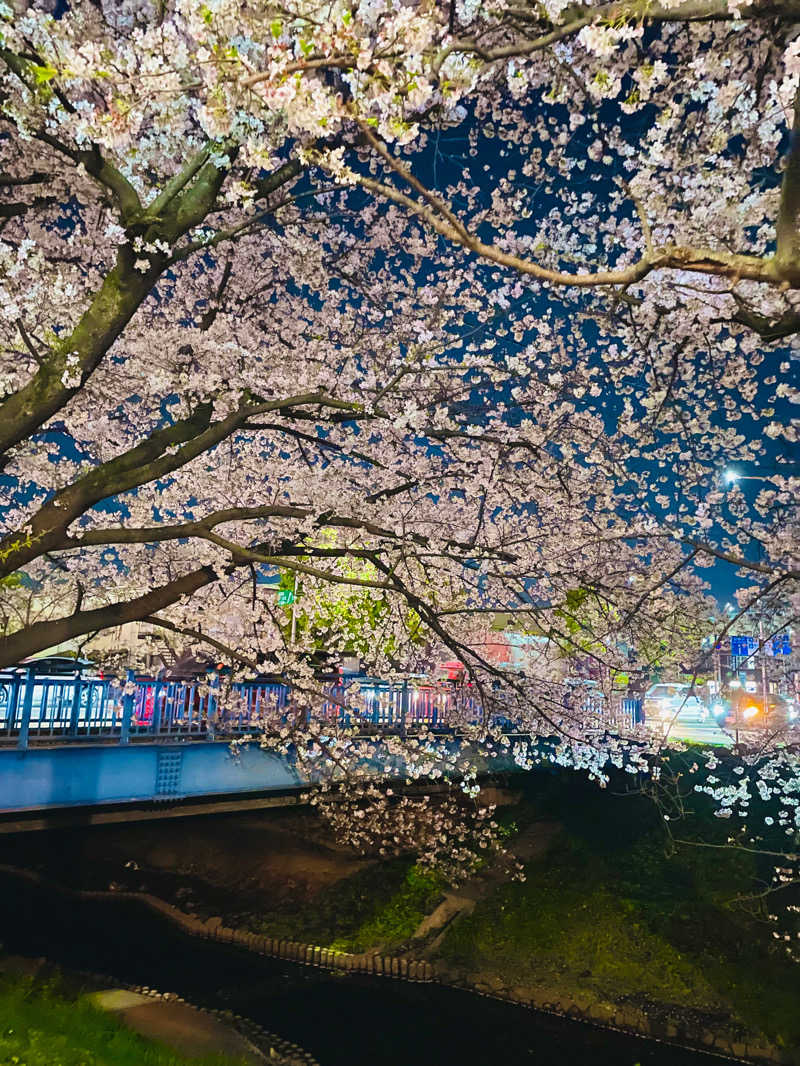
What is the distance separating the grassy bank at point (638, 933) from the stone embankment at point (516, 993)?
0.31 m

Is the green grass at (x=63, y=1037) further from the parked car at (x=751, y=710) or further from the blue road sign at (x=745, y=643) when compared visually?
the parked car at (x=751, y=710)

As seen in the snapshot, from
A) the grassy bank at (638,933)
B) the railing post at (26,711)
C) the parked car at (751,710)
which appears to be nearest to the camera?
the railing post at (26,711)

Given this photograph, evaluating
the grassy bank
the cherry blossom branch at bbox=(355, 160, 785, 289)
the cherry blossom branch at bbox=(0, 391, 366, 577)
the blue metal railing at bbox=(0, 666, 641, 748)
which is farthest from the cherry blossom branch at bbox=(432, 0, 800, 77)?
the grassy bank

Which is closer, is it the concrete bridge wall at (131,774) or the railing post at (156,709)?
the concrete bridge wall at (131,774)

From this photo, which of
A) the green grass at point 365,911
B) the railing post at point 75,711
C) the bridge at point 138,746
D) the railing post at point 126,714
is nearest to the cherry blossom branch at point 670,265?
the bridge at point 138,746

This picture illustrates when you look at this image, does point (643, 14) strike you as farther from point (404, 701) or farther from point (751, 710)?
point (751, 710)

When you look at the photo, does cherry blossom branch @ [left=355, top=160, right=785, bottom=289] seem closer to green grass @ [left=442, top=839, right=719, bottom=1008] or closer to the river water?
the river water

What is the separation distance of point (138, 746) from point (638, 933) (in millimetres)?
12682

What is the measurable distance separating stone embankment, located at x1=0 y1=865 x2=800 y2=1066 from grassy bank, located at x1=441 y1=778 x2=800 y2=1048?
0.31 metres

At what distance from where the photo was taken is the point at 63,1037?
954 centimetres

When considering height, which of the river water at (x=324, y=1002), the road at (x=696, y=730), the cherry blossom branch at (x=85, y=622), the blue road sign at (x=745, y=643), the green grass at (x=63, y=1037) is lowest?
the river water at (x=324, y=1002)

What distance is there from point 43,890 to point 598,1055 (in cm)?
1526

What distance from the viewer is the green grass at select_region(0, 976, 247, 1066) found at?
8820mm

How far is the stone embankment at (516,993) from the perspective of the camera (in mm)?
14070
